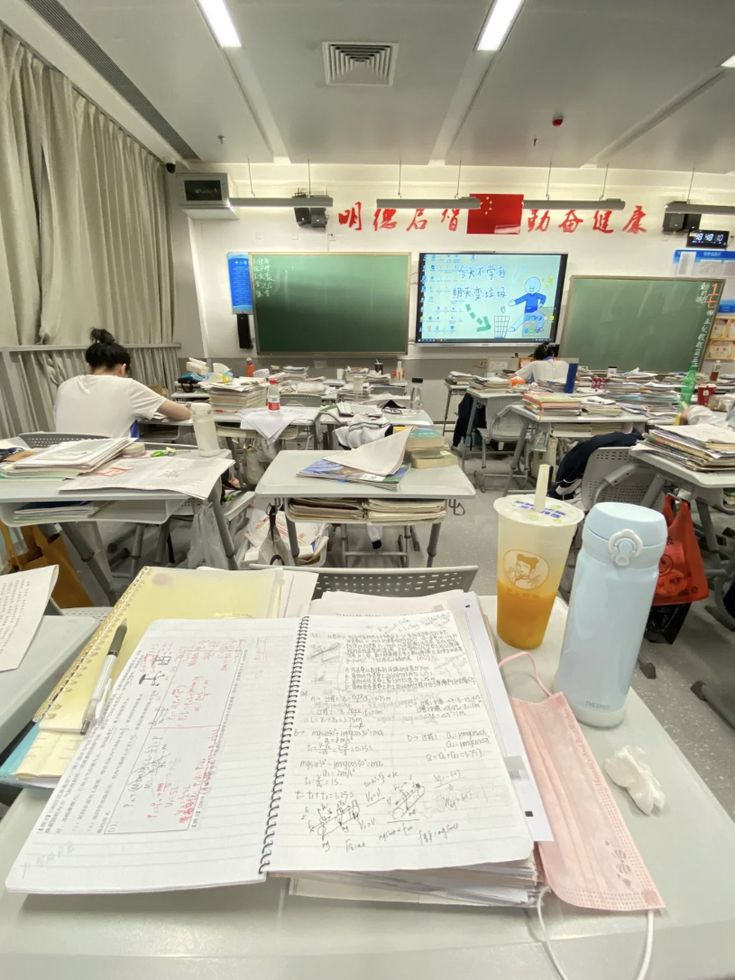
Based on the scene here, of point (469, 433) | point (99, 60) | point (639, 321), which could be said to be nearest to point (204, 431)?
point (469, 433)

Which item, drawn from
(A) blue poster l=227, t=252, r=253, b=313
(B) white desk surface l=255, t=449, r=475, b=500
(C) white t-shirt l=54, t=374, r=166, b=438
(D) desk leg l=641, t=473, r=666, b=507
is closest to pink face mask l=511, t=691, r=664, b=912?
(B) white desk surface l=255, t=449, r=475, b=500

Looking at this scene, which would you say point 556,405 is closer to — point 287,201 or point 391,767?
point 391,767

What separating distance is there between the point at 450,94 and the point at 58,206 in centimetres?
333

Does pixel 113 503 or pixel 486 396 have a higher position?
pixel 486 396

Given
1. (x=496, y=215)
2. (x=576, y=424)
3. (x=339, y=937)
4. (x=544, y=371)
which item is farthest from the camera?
(x=496, y=215)

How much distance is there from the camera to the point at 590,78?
3289 millimetres

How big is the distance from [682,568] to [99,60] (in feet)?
16.8

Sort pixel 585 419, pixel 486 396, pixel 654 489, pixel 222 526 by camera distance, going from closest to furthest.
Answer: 1. pixel 222 526
2. pixel 654 489
3. pixel 585 419
4. pixel 486 396

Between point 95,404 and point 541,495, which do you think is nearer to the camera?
point 541,495

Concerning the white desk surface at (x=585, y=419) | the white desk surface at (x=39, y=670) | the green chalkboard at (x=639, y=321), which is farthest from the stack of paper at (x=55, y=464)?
the green chalkboard at (x=639, y=321)

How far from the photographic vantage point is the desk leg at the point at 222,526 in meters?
1.53

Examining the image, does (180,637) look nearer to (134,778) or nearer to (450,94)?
(134,778)

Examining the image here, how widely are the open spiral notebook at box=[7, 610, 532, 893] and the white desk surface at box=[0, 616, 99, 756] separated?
0.15 m

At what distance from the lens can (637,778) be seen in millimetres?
439
